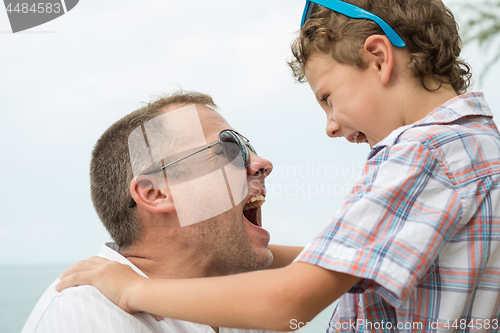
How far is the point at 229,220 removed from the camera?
69.1 inches

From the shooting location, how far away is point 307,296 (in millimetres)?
922

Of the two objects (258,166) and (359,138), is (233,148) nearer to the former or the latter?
(258,166)

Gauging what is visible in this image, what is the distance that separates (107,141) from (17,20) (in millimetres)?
1387

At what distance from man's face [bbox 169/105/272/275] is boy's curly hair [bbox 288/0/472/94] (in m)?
0.49

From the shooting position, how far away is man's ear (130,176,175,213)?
1695 millimetres

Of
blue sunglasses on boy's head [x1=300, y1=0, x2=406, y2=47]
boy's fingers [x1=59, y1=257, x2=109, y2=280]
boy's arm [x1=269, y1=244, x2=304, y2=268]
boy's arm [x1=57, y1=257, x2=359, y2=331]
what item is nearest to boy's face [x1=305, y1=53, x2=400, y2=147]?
blue sunglasses on boy's head [x1=300, y1=0, x2=406, y2=47]

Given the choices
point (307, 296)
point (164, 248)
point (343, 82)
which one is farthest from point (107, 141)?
point (307, 296)

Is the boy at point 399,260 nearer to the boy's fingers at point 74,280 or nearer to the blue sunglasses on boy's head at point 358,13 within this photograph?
the boy's fingers at point 74,280

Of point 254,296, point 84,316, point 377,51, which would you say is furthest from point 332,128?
point 84,316

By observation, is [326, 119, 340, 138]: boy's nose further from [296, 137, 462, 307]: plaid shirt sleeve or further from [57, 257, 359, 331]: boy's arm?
[57, 257, 359, 331]: boy's arm

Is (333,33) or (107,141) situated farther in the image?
(107,141)

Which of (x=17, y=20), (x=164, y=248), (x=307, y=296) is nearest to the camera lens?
(x=307, y=296)

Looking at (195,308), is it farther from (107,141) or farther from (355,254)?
(107,141)

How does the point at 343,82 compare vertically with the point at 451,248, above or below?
above
